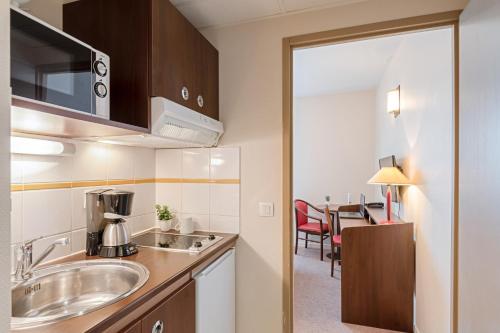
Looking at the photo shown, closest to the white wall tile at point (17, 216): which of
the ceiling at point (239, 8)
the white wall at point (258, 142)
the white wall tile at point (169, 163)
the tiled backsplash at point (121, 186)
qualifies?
the tiled backsplash at point (121, 186)

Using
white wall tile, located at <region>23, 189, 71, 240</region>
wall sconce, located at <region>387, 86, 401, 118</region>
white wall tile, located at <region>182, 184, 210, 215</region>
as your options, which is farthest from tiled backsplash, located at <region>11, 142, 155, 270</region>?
wall sconce, located at <region>387, 86, 401, 118</region>

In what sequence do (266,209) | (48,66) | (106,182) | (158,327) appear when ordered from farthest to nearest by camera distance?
(266,209) < (106,182) < (158,327) < (48,66)

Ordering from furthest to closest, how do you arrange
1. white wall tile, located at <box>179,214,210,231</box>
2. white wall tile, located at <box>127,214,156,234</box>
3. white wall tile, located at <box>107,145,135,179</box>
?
white wall tile, located at <box>179,214,210,231</box> < white wall tile, located at <box>127,214,156,234</box> < white wall tile, located at <box>107,145,135,179</box>

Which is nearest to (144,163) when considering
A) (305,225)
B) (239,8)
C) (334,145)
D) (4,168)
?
(239,8)

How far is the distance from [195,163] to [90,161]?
66 cm

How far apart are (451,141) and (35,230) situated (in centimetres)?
216

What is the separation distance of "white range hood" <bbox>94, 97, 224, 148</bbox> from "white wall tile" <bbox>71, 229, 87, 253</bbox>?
0.50 meters

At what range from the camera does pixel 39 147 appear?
113cm

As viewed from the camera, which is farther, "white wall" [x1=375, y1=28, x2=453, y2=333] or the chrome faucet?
"white wall" [x1=375, y1=28, x2=453, y2=333]

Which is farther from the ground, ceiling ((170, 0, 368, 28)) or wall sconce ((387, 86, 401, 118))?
ceiling ((170, 0, 368, 28))

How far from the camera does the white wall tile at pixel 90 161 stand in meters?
1.36

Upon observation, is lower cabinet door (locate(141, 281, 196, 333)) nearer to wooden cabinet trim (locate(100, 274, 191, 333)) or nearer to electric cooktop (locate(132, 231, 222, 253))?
wooden cabinet trim (locate(100, 274, 191, 333))

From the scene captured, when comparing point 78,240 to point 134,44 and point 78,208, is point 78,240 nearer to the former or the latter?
point 78,208

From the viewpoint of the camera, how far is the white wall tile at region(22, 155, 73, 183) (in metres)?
1.13
